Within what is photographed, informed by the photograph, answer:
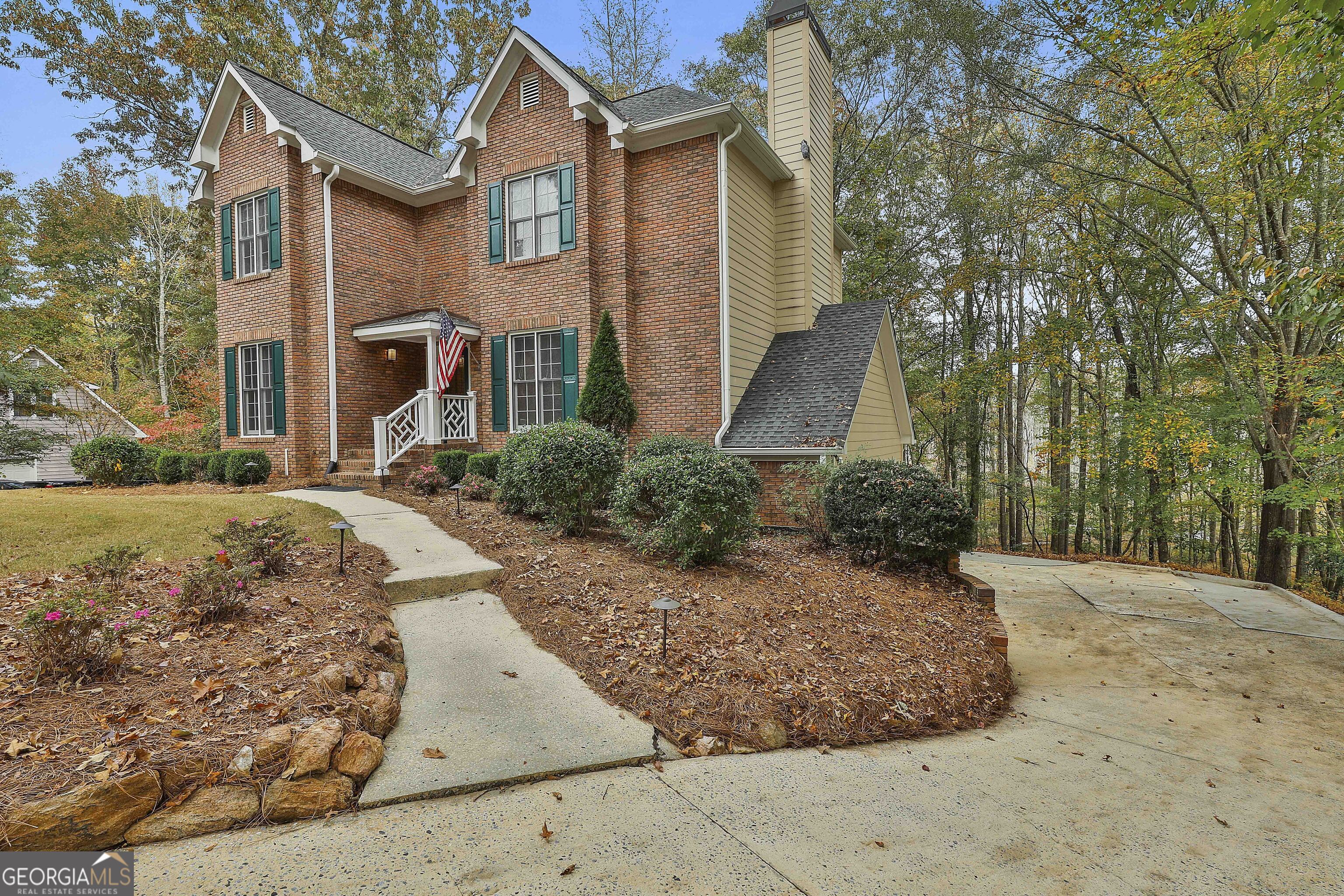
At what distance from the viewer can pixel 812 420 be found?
31.3 feet

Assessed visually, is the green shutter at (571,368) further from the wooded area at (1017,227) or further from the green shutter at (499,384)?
the wooded area at (1017,227)

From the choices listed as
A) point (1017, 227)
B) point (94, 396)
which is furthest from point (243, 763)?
point (94, 396)

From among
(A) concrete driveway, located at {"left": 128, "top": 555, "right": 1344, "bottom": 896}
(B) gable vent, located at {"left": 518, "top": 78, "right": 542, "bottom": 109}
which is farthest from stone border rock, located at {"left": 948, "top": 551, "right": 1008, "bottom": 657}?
(B) gable vent, located at {"left": 518, "top": 78, "right": 542, "bottom": 109}

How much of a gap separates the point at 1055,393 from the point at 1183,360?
4.75 metres

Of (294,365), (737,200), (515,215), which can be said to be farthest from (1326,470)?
(294,365)

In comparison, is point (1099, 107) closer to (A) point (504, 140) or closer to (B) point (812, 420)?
(B) point (812, 420)

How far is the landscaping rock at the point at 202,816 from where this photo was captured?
7.54ft

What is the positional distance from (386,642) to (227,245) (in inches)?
508

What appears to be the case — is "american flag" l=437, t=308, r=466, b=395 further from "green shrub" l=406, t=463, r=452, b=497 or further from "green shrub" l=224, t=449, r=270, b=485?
"green shrub" l=224, t=449, r=270, b=485

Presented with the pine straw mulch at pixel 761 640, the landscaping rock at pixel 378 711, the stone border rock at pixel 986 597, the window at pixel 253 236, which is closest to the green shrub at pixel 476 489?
the pine straw mulch at pixel 761 640

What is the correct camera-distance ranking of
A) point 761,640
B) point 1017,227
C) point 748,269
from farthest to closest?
point 1017,227 < point 748,269 < point 761,640

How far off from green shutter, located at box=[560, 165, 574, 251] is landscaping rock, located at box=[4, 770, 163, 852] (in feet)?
31.3

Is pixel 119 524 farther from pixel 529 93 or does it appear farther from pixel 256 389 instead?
pixel 529 93

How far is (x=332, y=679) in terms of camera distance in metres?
3.25
